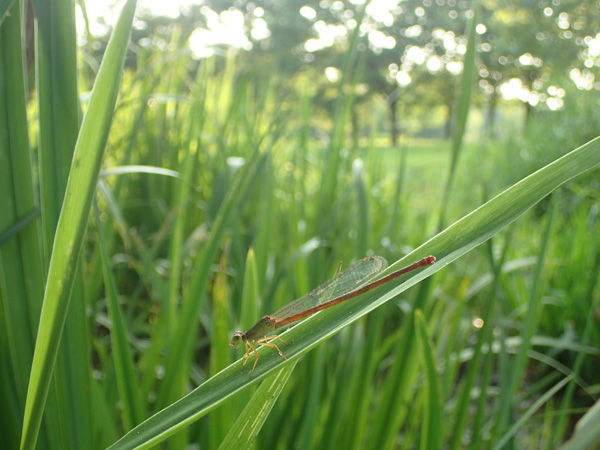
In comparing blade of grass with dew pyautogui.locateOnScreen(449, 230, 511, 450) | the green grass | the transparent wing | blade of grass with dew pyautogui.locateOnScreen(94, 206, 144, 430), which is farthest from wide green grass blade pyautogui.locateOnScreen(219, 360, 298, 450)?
blade of grass with dew pyautogui.locateOnScreen(449, 230, 511, 450)

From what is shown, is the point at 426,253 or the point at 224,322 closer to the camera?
the point at 426,253

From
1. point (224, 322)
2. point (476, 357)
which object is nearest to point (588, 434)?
point (224, 322)

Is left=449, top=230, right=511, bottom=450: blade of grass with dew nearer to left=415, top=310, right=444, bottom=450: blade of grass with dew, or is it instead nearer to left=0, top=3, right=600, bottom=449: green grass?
left=0, top=3, right=600, bottom=449: green grass

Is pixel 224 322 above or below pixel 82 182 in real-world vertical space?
below

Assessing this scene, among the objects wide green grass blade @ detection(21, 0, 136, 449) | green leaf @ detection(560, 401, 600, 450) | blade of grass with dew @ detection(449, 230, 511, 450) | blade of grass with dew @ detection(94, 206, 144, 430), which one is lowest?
blade of grass with dew @ detection(449, 230, 511, 450)

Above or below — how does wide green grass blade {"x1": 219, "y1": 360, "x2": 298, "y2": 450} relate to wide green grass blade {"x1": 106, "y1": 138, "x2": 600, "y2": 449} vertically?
below

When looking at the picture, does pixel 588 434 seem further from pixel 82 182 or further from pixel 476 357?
pixel 476 357

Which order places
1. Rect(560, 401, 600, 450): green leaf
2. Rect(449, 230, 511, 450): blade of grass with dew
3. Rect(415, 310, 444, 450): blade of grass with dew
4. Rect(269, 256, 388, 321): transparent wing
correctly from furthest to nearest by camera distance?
Rect(449, 230, 511, 450): blade of grass with dew < Rect(415, 310, 444, 450): blade of grass with dew < Rect(269, 256, 388, 321): transparent wing < Rect(560, 401, 600, 450): green leaf

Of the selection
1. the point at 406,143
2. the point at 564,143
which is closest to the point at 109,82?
the point at 406,143
